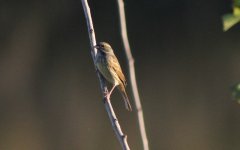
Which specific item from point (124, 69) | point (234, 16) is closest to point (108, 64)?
point (124, 69)

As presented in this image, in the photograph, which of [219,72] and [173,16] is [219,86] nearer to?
[219,72]

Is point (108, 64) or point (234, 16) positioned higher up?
point (234, 16)

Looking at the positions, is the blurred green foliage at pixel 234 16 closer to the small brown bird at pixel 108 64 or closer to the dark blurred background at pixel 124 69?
the small brown bird at pixel 108 64

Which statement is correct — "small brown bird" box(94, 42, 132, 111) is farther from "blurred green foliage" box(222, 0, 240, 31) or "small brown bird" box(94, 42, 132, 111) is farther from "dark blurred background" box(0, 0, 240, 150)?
"blurred green foliage" box(222, 0, 240, 31)

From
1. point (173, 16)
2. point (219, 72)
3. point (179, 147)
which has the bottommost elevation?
point (179, 147)

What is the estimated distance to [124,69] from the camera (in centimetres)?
866

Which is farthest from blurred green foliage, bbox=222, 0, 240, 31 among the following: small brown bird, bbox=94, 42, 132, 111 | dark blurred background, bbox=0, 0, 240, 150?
dark blurred background, bbox=0, 0, 240, 150

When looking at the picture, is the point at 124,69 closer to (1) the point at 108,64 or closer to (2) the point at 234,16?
(1) the point at 108,64

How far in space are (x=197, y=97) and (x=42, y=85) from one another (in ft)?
5.06

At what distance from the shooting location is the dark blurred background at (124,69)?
28.5 feet

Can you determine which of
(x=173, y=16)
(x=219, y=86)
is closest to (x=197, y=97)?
(x=219, y=86)

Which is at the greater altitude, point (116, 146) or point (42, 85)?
point (42, 85)

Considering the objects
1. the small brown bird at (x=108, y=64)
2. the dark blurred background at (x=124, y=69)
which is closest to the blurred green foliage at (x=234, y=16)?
the small brown bird at (x=108, y=64)

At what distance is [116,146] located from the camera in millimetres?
8859
